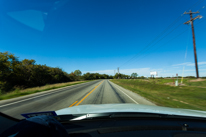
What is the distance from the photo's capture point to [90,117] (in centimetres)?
273

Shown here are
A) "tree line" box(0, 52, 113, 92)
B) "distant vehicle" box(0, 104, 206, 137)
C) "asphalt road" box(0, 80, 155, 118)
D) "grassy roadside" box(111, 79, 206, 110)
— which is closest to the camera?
"distant vehicle" box(0, 104, 206, 137)

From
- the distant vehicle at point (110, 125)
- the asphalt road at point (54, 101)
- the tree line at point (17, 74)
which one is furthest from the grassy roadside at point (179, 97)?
the tree line at point (17, 74)

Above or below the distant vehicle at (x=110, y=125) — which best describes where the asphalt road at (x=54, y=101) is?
below

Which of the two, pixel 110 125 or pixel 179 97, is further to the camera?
pixel 179 97

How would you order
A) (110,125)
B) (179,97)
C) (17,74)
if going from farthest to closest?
(17,74) → (179,97) → (110,125)

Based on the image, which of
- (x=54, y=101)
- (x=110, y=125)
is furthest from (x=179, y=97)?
(x=54, y=101)

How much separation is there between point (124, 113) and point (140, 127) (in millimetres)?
853

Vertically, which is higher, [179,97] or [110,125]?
[110,125]

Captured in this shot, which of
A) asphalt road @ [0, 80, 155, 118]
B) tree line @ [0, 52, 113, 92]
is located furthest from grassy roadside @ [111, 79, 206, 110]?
tree line @ [0, 52, 113, 92]

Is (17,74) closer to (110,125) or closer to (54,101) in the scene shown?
(54,101)

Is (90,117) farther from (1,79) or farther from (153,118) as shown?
(1,79)

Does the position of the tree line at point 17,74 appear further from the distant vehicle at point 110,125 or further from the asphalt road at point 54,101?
the distant vehicle at point 110,125

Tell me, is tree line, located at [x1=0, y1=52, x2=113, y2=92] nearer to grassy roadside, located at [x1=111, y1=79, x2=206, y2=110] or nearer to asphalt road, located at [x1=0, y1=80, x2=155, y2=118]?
asphalt road, located at [x1=0, y1=80, x2=155, y2=118]

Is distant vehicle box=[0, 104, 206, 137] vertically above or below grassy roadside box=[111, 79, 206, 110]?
above
